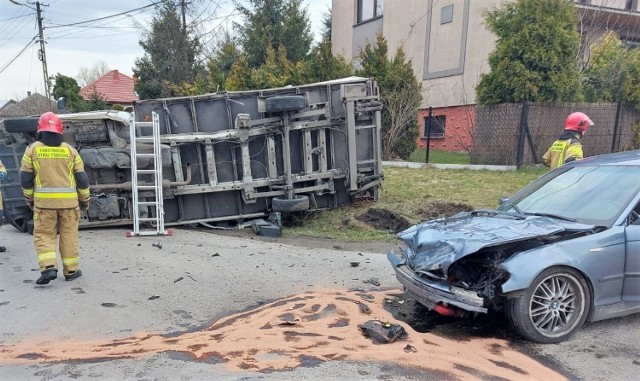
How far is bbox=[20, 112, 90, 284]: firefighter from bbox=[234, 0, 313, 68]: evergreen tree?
21.7 m

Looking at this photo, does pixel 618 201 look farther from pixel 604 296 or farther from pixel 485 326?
pixel 485 326

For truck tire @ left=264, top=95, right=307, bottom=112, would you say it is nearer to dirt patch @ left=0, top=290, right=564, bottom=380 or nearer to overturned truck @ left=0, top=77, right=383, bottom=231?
overturned truck @ left=0, top=77, right=383, bottom=231

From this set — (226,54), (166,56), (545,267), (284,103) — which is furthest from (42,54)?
(545,267)

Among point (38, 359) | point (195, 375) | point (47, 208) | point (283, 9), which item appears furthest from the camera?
point (283, 9)

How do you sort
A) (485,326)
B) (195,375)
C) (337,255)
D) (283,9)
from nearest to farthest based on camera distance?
(195,375)
(485,326)
(337,255)
(283,9)

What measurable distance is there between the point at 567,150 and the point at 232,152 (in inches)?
215

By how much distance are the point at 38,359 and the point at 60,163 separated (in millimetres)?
2411

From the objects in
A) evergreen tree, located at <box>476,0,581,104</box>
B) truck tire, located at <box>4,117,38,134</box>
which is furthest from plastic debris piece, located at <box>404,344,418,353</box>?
evergreen tree, located at <box>476,0,581,104</box>

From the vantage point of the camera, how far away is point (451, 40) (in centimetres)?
1933

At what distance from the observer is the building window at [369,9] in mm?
23484

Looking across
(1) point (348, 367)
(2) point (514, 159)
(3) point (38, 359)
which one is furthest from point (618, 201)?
(2) point (514, 159)

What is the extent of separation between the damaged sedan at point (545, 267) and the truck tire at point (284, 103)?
4401 mm

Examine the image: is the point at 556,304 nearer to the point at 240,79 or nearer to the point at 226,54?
the point at 240,79

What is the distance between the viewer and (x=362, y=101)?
8.49 metres
